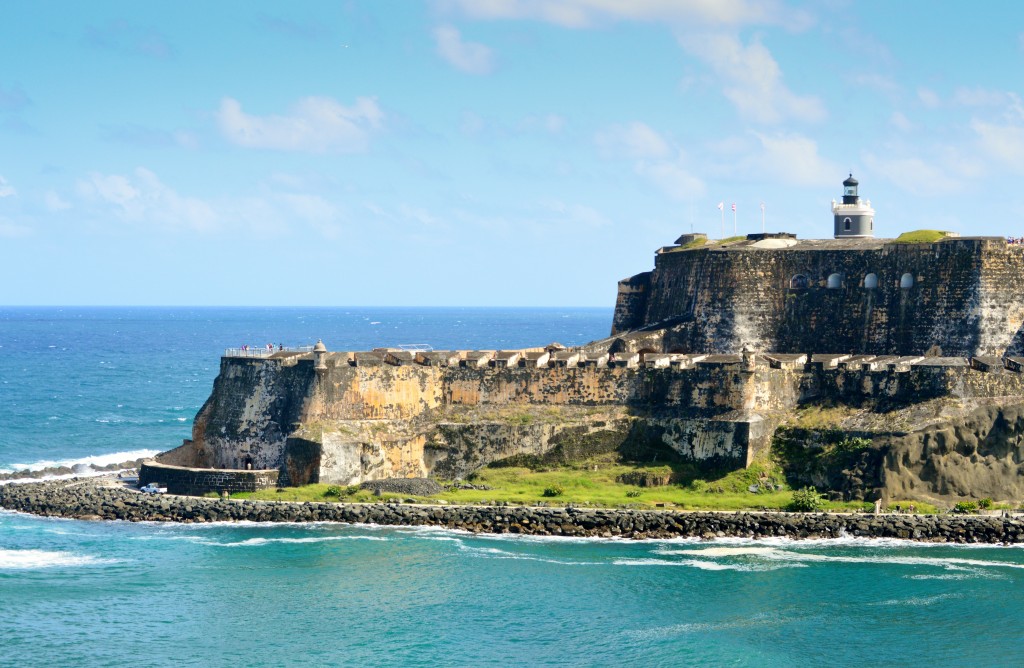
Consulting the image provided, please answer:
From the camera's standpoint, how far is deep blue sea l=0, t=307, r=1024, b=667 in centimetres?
4356

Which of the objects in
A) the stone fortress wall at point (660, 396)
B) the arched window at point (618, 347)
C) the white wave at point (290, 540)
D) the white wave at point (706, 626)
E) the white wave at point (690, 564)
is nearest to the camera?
the white wave at point (706, 626)

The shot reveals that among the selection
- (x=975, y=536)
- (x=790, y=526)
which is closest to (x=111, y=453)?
(x=790, y=526)

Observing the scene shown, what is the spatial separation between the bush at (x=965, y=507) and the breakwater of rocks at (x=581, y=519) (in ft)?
2.99

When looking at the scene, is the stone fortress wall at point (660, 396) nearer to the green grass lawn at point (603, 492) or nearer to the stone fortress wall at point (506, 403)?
the stone fortress wall at point (506, 403)

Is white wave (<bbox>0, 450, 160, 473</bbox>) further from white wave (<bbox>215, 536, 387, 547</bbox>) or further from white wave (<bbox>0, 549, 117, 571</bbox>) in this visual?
white wave (<bbox>215, 536, 387, 547</bbox>)

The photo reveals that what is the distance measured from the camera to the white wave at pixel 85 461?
7215 cm

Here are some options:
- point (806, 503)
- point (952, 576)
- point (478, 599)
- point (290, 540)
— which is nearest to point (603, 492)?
point (806, 503)

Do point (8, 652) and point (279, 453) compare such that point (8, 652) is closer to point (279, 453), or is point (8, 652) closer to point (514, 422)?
point (279, 453)

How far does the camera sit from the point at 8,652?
43.3m

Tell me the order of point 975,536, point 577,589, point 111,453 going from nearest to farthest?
point 577,589, point 975,536, point 111,453

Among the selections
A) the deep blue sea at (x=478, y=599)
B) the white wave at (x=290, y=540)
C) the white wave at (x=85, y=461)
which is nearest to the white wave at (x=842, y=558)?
the deep blue sea at (x=478, y=599)

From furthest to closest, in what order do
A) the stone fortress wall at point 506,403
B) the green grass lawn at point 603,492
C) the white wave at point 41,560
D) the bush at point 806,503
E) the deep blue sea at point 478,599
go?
1. the stone fortress wall at point 506,403
2. the green grass lawn at point 603,492
3. the bush at point 806,503
4. the white wave at point 41,560
5. the deep blue sea at point 478,599

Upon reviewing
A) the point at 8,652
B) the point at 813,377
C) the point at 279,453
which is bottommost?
the point at 8,652

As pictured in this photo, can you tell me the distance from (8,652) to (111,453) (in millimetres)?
34599
